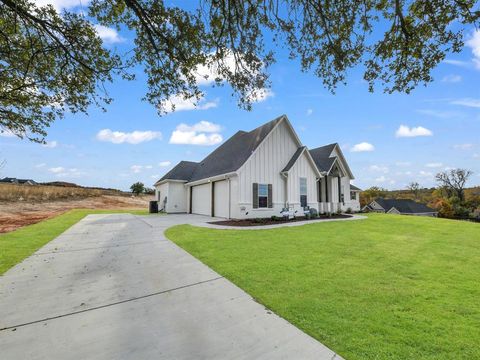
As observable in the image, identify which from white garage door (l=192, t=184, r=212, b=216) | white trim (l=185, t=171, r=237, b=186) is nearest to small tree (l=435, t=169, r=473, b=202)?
white garage door (l=192, t=184, r=212, b=216)

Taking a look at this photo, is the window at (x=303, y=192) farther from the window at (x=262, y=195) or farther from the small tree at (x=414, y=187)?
the small tree at (x=414, y=187)

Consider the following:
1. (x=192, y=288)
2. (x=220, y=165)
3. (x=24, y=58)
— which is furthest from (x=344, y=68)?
(x=220, y=165)

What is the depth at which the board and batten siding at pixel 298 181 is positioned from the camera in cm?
1700

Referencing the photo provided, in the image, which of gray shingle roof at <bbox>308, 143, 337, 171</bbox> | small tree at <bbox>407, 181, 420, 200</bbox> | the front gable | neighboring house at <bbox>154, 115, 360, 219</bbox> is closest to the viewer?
the front gable

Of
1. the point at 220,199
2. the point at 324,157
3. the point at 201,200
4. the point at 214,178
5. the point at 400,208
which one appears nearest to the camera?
the point at 220,199

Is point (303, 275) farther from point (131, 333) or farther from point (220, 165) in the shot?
point (220, 165)

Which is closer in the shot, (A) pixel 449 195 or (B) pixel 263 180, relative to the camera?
(B) pixel 263 180

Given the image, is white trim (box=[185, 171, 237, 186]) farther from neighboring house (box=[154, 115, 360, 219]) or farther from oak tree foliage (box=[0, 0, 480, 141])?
oak tree foliage (box=[0, 0, 480, 141])

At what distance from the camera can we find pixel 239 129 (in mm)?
21891

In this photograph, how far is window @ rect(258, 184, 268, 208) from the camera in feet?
52.0

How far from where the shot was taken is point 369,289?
4004 millimetres

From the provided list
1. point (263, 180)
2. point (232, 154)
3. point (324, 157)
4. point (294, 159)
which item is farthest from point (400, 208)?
point (232, 154)

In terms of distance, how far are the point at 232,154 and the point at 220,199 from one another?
3.83 m

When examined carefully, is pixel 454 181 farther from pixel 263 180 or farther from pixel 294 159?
pixel 263 180
